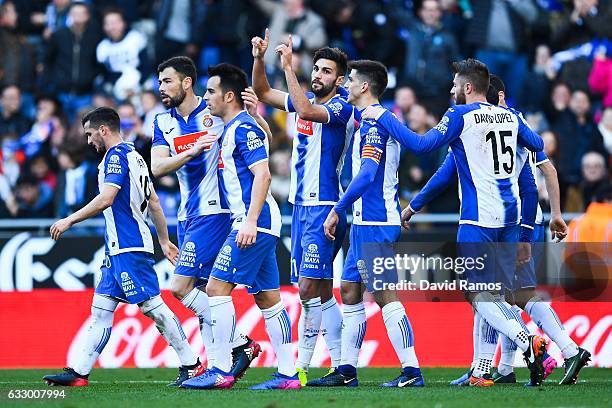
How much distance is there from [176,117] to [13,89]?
799cm

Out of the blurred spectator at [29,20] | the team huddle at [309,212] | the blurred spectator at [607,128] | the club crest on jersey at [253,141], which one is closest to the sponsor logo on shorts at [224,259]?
the team huddle at [309,212]

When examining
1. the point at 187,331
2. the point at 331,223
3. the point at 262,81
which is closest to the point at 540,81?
the point at 187,331

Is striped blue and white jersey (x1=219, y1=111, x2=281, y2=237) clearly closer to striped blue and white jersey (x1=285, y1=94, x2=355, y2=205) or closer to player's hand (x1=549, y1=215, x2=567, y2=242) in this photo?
striped blue and white jersey (x1=285, y1=94, x2=355, y2=205)

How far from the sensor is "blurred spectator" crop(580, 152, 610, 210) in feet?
54.6

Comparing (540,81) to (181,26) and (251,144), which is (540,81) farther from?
(251,144)

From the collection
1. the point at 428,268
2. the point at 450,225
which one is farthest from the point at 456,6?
the point at 428,268

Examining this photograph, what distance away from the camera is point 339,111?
37.7 feet

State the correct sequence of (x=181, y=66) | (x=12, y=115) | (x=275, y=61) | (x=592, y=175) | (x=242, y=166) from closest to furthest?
1. (x=242, y=166)
2. (x=181, y=66)
3. (x=592, y=175)
4. (x=12, y=115)
5. (x=275, y=61)

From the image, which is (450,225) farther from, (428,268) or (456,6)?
(456,6)

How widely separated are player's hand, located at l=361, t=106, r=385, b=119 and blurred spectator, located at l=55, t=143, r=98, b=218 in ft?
21.6

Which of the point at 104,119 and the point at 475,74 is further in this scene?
the point at 104,119

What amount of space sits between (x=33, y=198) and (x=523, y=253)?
830cm

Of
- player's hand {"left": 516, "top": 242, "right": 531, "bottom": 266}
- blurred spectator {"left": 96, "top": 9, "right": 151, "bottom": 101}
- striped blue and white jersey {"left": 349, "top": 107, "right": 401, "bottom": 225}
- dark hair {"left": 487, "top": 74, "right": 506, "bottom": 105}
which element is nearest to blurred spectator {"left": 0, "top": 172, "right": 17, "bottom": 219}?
blurred spectator {"left": 96, "top": 9, "right": 151, "bottom": 101}

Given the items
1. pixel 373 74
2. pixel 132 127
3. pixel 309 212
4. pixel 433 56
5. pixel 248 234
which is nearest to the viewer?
pixel 248 234
